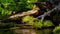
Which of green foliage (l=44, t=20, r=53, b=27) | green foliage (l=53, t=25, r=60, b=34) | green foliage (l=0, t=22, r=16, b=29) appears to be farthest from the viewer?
green foliage (l=44, t=20, r=53, b=27)

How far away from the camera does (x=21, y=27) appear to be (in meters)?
6.38

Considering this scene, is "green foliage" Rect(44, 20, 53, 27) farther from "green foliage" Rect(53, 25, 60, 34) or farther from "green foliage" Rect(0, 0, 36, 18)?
"green foliage" Rect(0, 0, 36, 18)

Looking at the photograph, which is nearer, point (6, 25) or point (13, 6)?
point (6, 25)

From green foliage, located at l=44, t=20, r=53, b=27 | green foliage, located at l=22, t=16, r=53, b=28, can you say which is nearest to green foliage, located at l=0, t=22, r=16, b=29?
green foliage, located at l=22, t=16, r=53, b=28

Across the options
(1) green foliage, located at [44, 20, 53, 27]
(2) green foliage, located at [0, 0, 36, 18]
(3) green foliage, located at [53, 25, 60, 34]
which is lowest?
(3) green foliage, located at [53, 25, 60, 34]

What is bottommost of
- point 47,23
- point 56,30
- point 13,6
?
point 56,30

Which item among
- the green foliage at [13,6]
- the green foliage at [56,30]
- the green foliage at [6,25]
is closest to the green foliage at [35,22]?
the green foliage at [56,30]

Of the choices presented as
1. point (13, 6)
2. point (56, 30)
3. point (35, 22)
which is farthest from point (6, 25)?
point (56, 30)

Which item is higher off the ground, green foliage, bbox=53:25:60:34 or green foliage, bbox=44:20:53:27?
green foliage, bbox=44:20:53:27

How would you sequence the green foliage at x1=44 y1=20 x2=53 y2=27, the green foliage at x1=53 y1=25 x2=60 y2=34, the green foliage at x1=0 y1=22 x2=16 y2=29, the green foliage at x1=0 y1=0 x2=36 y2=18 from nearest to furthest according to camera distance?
1. the green foliage at x1=53 y1=25 x2=60 y2=34
2. the green foliage at x1=0 y1=22 x2=16 y2=29
3. the green foliage at x1=44 y1=20 x2=53 y2=27
4. the green foliage at x1=0 y1=0 x2=36 y2=18

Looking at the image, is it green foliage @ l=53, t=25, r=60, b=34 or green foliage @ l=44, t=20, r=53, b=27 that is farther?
green foliage @ l=44, t=20, r=53, b=27

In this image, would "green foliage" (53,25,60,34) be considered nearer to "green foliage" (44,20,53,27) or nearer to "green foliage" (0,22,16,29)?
"green foliage" (44,20,53,27)

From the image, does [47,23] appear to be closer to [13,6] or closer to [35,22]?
[35,22]

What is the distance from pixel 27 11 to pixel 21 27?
103 cm
